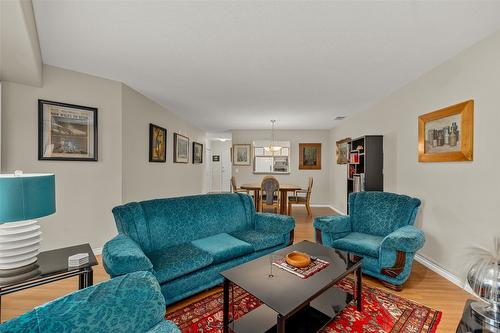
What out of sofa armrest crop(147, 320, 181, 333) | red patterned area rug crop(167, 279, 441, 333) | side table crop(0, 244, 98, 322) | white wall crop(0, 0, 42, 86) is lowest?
red patterned area rug crop(167, 279, 441, 333)

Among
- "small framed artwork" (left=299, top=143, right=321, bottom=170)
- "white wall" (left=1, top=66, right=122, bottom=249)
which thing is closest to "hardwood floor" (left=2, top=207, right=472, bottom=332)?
"white wall" (left=1, top=66, right=122, bottom=249)

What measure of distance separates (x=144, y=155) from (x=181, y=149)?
167cm

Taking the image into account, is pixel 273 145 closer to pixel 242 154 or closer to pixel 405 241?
pixel 242 154

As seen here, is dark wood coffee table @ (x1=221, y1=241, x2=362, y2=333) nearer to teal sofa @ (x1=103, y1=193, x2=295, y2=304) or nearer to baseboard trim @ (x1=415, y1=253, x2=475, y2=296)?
teal sofa @ (x1=103, y1=193, x2=295, y2=304)

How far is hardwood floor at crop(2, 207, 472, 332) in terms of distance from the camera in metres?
1.84

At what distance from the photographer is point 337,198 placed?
6.04 metres

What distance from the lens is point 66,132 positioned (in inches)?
110

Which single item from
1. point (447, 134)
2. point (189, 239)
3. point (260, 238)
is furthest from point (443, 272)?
point (189, 239)

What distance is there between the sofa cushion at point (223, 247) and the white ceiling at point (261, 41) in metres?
2.02

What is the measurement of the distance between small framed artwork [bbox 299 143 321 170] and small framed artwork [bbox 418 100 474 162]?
3.98 meters

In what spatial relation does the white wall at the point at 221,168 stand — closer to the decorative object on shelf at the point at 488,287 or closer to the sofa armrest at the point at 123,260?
the sofa armrest at the point at 123,260

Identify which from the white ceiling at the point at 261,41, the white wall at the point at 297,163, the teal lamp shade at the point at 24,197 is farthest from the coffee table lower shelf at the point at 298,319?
the white wall at the point at 297,163

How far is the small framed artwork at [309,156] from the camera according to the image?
6.89 meters

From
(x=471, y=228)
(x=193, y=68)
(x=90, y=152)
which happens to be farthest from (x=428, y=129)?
(x=90, y=152)
